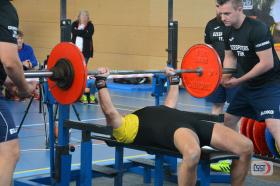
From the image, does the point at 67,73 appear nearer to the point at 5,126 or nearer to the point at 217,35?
the point at 5,126

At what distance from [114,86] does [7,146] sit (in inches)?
291

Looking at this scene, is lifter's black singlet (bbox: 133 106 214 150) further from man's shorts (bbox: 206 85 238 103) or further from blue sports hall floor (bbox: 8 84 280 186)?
man's shorts (bbox: 206 85 238 103)

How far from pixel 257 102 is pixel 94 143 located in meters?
2.21

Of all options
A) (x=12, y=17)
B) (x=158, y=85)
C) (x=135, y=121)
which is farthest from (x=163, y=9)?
(x=12, y=17)

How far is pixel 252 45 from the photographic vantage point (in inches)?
145

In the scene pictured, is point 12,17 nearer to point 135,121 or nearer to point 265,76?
point 135,121

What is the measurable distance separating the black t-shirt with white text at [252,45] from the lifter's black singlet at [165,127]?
608 millimetres

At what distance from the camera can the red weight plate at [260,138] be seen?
419 centimetres

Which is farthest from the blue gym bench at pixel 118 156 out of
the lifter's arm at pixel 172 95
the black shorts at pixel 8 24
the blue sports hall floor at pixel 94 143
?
the black shorts at pixel 8 24

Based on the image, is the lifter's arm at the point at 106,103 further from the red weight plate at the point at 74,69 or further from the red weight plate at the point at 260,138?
the red weight plate at the point at 260,138

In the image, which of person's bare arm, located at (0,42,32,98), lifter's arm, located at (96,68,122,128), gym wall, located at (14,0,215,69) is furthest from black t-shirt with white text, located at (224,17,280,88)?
gym wall, located at (14,0,215,69)

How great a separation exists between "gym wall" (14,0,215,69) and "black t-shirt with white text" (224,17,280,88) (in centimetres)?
585

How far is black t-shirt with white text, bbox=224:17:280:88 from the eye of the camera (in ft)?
12.0

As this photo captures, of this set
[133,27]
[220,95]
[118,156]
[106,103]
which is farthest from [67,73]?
[133,27]
